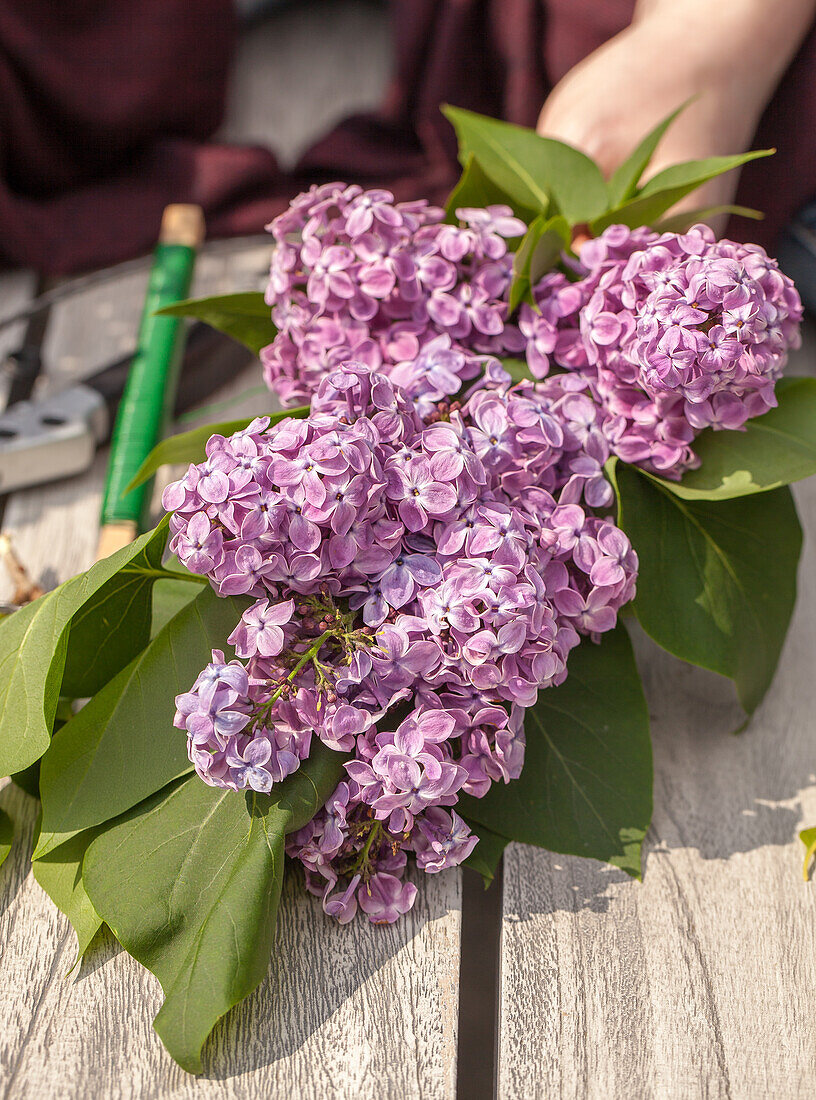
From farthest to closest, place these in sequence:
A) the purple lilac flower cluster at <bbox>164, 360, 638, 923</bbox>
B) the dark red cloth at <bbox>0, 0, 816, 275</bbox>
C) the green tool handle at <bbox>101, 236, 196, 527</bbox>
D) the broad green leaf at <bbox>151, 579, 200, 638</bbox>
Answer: the dark red cloth at <bbox>0, 0, 816, 275</bbox>
the green tool handle at <bbox>101, 236, 196, 527</bbox>
the broad green leaf at <bbox>151, 579, 200, 638</bbox>
the purple lilac flower cluster at <bbox>164, 360, 638, 923</bbox>

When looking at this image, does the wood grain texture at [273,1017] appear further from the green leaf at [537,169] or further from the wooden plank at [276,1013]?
the green leaf at [537,169]

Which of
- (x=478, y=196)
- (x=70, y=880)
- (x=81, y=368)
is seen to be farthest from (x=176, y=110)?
(x=70, y=880)

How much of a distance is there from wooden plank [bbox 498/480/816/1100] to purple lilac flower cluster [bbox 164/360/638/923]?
7 centimetres

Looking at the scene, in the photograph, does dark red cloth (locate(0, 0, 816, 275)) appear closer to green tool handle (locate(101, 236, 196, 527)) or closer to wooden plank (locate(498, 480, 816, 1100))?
green tool handle (locate(101, 236, 196, 527))

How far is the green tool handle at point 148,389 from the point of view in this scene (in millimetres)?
548

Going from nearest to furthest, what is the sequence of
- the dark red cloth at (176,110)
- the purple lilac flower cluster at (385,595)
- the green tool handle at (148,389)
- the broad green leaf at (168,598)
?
the purple lilac flower cluster at (385,595)
the broad green leaf at (168,598)
the green tool handle at (148,389)
the dark red cloth at (176,110)

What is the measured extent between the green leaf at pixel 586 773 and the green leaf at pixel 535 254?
0.17 m

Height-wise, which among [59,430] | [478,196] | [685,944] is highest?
[478,196]

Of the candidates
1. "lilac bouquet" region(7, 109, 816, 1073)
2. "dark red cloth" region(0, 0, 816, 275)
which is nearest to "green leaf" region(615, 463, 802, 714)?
"lilac bouquet" region(7, 109, 816, 1073)

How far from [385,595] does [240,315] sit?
8.5 inches

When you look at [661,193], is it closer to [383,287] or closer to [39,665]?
[383,287]

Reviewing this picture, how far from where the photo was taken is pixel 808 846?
430 millimetres

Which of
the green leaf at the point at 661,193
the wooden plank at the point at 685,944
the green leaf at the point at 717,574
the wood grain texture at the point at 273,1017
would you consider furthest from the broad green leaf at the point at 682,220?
the wood grain texture at the point at 273,1017

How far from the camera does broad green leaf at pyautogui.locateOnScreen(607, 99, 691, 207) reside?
493 mm
